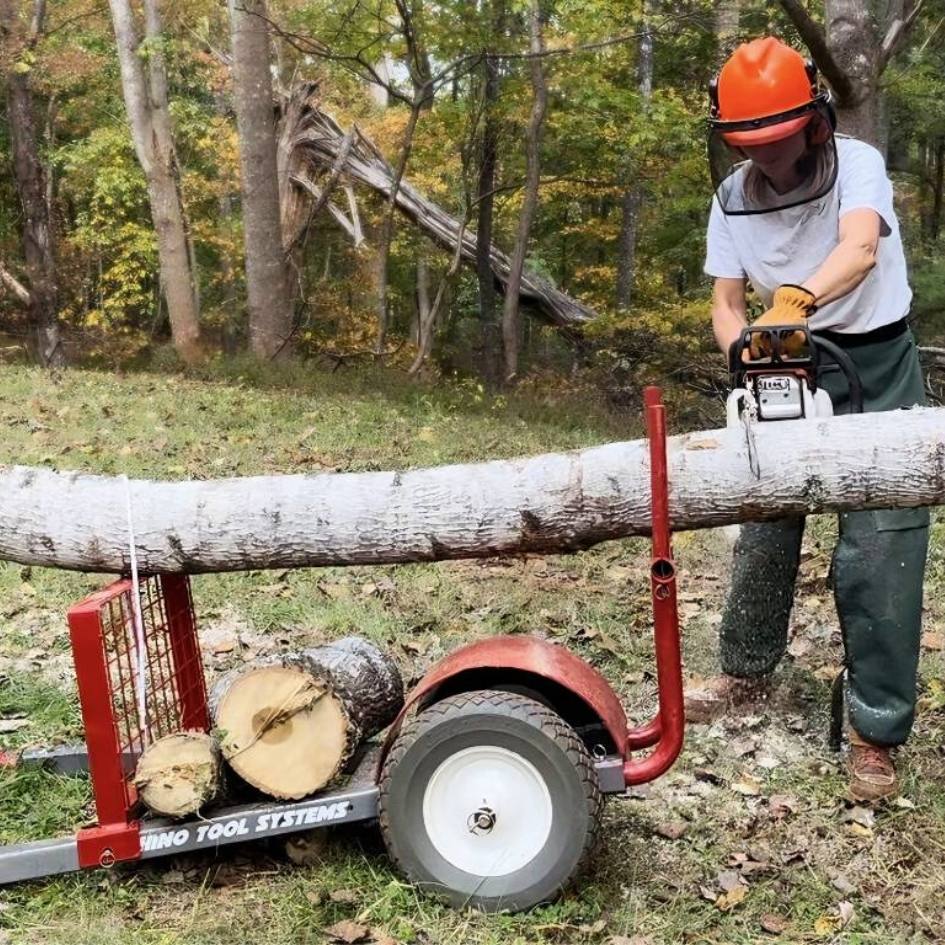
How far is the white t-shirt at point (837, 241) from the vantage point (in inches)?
123

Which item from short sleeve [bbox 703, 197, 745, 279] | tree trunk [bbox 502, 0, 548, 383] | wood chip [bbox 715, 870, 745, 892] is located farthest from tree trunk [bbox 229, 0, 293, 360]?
wood chip [bbox 715, 870, 745, 892]

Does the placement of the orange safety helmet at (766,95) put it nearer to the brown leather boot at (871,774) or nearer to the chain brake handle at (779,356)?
the chain brake handle at (779,356)

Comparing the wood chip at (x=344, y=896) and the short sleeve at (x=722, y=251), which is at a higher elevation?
the short sleeve at (x=722, y=251)

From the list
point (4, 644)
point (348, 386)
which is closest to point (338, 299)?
point (348, 386)

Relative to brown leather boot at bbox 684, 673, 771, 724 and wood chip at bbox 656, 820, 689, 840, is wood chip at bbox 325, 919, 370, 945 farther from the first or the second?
brown leather boot at bbox 684, 673, 771, 724

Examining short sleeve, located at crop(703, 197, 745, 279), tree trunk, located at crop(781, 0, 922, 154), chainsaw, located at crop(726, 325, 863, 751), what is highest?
tree trunk, located at crop(781, 0, 922, 154)

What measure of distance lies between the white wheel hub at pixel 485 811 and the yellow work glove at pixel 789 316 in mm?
1389

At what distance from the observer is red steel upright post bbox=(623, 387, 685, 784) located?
8.41 ft

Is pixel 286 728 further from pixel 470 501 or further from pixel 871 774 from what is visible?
pixel 871 774

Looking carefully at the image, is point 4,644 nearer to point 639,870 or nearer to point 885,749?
point 639,870

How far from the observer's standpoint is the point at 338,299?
23359 mm

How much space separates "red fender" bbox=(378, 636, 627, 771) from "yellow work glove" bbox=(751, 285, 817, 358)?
42.3 inches

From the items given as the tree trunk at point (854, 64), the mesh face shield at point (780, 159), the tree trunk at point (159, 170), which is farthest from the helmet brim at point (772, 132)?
the tree trunk at point (159, 170)

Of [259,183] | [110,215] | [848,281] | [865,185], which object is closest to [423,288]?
[110,215]
